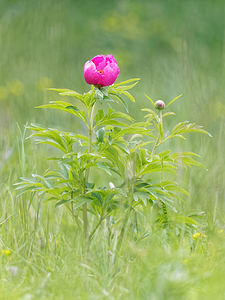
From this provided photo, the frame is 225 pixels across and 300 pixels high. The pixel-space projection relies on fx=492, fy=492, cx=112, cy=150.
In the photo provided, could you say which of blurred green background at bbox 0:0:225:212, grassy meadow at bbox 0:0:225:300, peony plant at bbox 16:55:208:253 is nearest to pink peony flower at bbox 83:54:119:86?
peony plant at bbox 16:55:208:253

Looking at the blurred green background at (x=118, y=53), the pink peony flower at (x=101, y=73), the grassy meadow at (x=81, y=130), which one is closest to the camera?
the grassy meadow at (x=81, y=130)

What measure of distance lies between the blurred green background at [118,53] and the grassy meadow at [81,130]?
0.6 inches

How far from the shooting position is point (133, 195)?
1874 mm

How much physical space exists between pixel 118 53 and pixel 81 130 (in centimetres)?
254

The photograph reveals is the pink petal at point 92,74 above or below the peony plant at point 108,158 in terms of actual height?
above

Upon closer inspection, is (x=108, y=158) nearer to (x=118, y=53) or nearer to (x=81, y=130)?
(x=81, y=130)

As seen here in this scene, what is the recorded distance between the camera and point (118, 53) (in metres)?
6.68

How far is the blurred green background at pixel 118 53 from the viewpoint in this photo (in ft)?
11.5

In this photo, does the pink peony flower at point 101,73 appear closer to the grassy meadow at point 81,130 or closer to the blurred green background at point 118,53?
the grassy meadow at point 81,130

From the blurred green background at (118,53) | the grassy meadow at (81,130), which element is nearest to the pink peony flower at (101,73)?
the grassy meadow at (81,130)

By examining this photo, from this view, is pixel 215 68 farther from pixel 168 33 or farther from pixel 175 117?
pixel 175 117

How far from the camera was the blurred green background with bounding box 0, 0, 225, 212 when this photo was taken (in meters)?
3.50

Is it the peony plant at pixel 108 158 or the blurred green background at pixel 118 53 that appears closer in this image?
the peony plant at pixel 108 158

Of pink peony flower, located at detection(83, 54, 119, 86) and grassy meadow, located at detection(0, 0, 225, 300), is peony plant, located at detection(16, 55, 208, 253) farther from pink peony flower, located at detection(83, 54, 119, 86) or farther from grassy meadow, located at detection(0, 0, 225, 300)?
grassy meadow, located at detection(0, 0, 225, 300)
